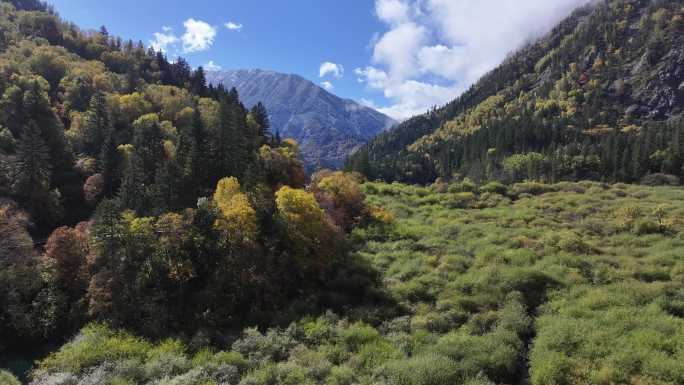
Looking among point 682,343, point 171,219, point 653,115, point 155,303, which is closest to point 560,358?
point 682,343

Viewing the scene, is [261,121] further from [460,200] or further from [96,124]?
[460,200]

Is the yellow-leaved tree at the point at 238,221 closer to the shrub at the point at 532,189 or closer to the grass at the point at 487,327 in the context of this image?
the grass at the point at 487,327

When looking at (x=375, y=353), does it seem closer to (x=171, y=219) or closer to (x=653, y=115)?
(x=171, y=219)

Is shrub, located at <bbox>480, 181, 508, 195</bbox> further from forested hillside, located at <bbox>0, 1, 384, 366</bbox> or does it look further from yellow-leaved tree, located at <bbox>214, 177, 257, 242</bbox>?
yellow-leaved tree, located at <bbox>214, 177, 257, 242</bbox>

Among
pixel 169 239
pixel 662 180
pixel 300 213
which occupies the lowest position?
pixel 169 239

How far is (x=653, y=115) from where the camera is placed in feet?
566

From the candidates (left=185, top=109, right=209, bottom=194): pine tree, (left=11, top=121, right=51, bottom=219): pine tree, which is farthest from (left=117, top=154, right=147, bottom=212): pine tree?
(left=11, top=121, right=51, bottom=219): pine tree

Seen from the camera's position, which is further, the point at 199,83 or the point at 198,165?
the point at 199,83

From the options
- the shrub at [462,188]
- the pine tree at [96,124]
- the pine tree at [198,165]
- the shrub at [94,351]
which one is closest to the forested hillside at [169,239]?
the pine tree at [198,165]

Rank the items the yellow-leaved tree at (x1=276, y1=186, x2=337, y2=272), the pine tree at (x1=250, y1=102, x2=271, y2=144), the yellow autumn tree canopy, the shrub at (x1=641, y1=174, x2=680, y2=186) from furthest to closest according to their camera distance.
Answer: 1. the pine tree at (x1=250, y1=102, x2=271, y2=144)
2. the shrub at (x1=641, y1=174, x2=680, y2=186)
3. the yellow autumn tree canopy
4. the yellow-leaved tree at (x1=276, y1=186, x2=337, y2=272)

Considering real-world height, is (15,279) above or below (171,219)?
below

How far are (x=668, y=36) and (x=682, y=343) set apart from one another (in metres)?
242

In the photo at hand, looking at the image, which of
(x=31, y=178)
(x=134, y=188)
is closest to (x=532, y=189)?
(x=134, y=188)

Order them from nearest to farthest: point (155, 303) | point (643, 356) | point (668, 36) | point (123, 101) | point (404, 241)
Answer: point (643, 356), point (155, 303), point (404, 241), point (123, 101), point (668, 36)
